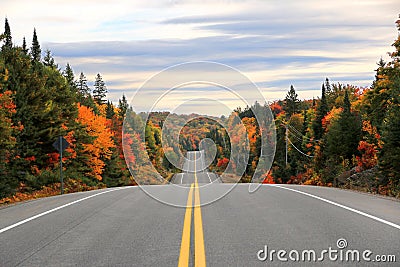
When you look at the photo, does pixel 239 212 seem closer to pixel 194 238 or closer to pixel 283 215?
pixel 283 215

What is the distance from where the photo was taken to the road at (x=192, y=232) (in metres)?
8.29

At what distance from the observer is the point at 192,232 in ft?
34.7

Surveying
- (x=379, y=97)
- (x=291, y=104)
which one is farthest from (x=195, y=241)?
(x=291, y=104)

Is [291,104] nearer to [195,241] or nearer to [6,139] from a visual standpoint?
[6,139]

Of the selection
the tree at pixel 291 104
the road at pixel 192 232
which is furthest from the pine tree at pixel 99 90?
the road at pixel 192 232

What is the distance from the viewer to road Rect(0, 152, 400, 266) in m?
8.29

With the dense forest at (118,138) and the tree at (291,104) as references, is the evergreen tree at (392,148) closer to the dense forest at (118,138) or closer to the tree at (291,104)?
the dense forest at (118,138)

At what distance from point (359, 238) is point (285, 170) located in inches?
3137

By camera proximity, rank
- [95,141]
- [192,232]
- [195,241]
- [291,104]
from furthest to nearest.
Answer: [291,104] < [95,141] < [192,232] < [195,241]

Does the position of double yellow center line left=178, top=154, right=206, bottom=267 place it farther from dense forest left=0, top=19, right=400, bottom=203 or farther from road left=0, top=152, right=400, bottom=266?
dense forest left=0, top=19, right=400, bottom=203

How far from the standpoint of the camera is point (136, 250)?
884cm

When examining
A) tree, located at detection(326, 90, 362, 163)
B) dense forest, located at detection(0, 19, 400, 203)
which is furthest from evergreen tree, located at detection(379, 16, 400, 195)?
tree, located at detection(326, 90, 362, 163)

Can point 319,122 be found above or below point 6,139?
above

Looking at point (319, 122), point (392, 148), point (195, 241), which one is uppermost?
point (319, 122)
